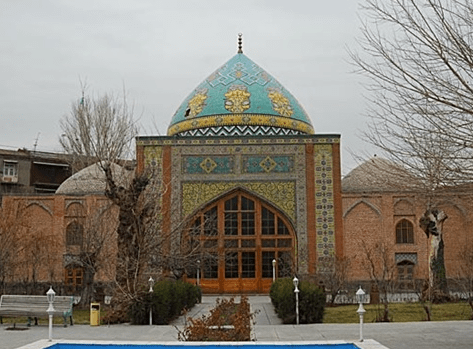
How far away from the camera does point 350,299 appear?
51.6 ft

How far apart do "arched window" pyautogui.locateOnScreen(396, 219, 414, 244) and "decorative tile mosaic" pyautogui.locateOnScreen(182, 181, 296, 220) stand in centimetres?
321

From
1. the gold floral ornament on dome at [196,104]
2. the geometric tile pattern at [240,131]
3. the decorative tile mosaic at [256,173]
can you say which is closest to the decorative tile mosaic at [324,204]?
the decorative tile mosaic at [256,173]

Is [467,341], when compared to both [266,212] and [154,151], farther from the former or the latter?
[154,151]

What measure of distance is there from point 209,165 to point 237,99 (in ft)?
10.6

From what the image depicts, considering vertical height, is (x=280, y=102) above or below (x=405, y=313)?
above

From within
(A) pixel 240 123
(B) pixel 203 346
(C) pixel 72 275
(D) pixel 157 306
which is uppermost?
(A) pixel 240 123

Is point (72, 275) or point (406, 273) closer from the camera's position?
point (406, 273)

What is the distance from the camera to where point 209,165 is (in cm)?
1916

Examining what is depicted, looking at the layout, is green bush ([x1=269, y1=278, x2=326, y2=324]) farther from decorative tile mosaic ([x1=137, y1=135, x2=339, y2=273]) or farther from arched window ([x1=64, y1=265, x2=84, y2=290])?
arched window ([x1=64, y1=265, x2=84, y2=290])

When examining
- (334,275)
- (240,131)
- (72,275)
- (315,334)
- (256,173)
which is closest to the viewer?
(315,334)

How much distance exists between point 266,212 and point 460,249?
5838 mm

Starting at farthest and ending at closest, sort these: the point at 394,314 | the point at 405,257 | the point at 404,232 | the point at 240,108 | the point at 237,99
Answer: the point at 237,99
the point at 240,108
the point at 404,232
the point at 405,257
the point at 394,314

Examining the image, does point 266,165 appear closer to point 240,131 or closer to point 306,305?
point 240,131

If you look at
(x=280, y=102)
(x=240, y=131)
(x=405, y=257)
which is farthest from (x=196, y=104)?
(x=405, y=257)
